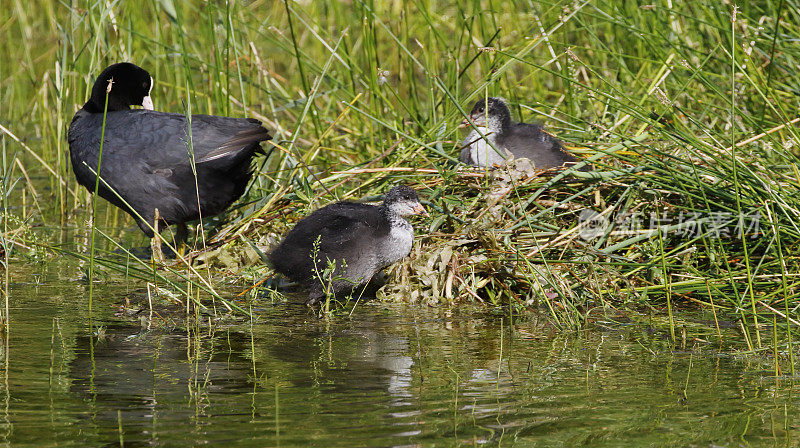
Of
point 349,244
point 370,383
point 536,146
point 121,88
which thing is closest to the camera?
point 370,383

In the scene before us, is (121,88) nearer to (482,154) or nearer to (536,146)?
(482,154)

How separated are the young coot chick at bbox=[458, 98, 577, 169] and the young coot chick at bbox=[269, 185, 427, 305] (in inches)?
31.1

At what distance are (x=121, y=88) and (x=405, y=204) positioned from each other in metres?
2.27

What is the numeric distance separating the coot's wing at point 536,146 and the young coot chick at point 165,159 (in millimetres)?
1444

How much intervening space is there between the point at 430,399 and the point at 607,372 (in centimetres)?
72

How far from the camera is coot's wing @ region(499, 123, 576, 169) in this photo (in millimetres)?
5258

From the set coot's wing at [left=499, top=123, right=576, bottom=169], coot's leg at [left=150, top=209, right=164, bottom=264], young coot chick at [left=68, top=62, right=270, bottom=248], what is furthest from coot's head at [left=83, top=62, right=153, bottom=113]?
coot's wing at [left=499, top=123, right=576, bottom=169]

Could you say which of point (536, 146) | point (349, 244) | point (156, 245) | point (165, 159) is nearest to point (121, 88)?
point (165, 159)

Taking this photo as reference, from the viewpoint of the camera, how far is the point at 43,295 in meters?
4.47

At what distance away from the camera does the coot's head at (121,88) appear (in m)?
5.66

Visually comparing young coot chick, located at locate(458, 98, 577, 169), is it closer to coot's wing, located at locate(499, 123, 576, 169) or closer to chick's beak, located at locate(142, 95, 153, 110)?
coot's wing, located at locate(499, 123, 576, 169)

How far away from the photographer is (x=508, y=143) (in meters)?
5.40

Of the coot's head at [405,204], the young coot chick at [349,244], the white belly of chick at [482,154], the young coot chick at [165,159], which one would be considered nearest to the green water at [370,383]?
the young coot chick at [349,244]

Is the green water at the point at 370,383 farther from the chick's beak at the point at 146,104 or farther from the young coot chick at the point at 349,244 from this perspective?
the chick's beak at the point at 146,104
